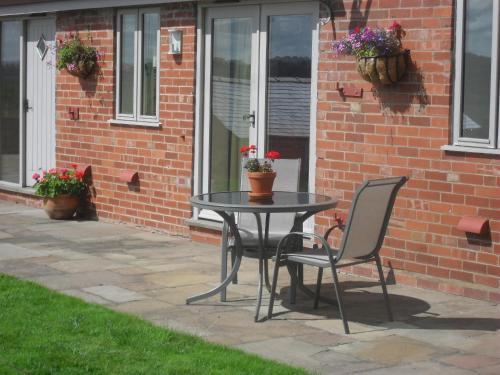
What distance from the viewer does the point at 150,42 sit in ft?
37.7

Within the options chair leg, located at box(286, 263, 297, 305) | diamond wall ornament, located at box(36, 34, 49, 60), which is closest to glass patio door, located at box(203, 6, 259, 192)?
chair leg, located at box(286, 263, 297, 305)

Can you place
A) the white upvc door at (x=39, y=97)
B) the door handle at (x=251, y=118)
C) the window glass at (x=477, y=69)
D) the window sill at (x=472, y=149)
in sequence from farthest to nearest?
1. the white upvc door at (x=39, y=97)
2. the door handle at (x=251, y=118)
3. the window glass at (x=477, y=69)
4. the window sill at (x=472, y=149)

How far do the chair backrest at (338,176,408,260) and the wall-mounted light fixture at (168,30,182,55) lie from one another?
15.1 feet

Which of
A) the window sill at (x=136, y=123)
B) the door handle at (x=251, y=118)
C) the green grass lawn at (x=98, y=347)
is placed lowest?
the green grass lawn at (x=98, y=347)

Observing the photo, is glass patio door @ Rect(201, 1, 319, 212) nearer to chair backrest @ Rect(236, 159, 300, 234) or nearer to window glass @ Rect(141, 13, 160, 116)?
window glass @ Rect(141, 13, 160, 116)

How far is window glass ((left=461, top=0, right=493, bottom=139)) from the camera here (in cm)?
769

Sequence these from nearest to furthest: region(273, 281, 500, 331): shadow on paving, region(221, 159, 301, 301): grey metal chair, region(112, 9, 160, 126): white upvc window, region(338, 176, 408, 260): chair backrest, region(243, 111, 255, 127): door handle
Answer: region(338, 176, 408, 260): chair backrest, region(273, 281, 500, 331): shadow on paving, region(221, 159, 301, 301): grey metal chair, region(243, 111, 255, 127): door handle, region(112, 9, 160, 126): white upvc window

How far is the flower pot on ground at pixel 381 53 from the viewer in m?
8.16

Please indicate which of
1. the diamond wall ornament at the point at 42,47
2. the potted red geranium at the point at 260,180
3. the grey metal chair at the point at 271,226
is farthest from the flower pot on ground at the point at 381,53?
the diamond wall ornament at the point at 42,47

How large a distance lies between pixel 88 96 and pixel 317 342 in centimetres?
685

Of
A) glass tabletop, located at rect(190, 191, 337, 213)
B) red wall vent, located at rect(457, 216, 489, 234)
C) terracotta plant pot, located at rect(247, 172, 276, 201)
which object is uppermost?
terracotta plant pot, located at rect(247, 172, 276, 201)

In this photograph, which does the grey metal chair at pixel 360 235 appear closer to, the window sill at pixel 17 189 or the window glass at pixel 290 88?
the window glass at pixel 290 88

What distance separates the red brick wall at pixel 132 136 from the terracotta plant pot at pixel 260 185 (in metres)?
3.45

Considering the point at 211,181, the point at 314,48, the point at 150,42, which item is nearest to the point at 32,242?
the point at 211,181
